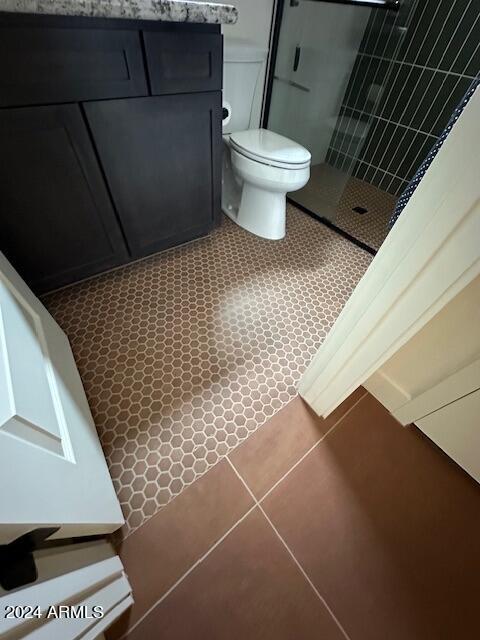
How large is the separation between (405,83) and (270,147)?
1.19m

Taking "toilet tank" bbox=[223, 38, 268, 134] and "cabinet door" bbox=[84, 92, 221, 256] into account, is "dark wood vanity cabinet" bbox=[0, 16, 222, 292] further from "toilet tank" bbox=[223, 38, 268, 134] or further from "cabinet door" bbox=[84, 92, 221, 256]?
"toilet tank" bbox=[223, 38, 268, 134]

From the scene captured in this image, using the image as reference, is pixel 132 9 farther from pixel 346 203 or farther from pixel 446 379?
pixel 346 203

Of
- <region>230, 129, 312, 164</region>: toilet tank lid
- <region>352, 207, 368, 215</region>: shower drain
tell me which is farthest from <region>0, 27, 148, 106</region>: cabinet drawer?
<region>352, 207, 368, 215</region>: shower drain

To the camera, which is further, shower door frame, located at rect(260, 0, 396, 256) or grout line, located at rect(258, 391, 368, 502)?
shower door frame, located at rect(260, 0, 396, 256)

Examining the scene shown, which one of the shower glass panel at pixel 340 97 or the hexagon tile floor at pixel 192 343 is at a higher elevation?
the shower glass panel at pixel 340 97

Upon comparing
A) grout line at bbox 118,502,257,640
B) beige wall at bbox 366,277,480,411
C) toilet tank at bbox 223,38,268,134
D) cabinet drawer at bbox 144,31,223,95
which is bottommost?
grout line at bbox 118,502,257,640

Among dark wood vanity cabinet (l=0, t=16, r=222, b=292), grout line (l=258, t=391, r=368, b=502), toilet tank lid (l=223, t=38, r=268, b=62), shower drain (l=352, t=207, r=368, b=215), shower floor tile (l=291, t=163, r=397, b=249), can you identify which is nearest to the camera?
dark wood vanity cabinet (l=0, t=16, r=222, b=292)

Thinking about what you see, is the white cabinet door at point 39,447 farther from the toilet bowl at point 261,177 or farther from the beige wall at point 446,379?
the toilet bowl at point 261,177

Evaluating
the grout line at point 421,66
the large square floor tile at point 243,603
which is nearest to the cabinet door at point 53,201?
the large square floor tile at point 243,603

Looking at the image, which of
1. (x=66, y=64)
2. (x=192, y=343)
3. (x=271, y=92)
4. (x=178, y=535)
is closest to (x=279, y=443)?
(x=178, y=535)

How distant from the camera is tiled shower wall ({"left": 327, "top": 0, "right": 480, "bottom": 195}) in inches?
59.3

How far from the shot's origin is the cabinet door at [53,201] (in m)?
0.80

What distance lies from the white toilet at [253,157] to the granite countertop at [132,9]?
0.52m

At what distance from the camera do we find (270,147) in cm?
137
